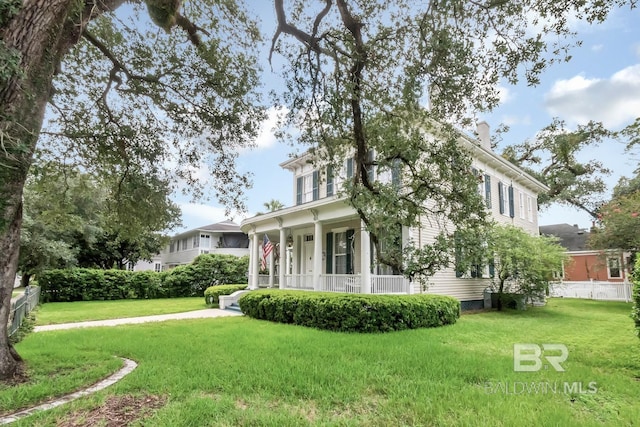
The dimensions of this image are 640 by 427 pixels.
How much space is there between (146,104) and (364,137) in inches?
212

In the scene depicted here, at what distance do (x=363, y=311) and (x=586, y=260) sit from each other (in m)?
25.5

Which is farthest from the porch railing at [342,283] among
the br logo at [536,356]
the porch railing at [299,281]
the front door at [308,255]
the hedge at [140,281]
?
the hedge at [140,281]

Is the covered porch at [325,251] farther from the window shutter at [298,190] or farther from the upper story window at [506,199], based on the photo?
the upper story window at [506,199]

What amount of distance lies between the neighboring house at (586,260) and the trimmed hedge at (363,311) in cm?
1259

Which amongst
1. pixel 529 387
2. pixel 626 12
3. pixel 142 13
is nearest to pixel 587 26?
pixel 626 12

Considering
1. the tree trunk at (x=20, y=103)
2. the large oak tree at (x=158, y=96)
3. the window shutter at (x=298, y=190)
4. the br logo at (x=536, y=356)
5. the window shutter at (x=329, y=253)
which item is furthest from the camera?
the window shutter at (x=298, y=190)

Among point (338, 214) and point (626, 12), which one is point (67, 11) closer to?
point (626, 12)

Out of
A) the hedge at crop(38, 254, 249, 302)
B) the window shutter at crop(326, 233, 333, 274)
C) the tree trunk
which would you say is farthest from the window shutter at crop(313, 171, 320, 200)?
the tree trunk

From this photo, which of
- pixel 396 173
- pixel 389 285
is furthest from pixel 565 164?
pixel 396 173

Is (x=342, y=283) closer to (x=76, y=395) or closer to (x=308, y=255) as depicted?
(x=308, y=255)

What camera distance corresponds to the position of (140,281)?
21.6 metres

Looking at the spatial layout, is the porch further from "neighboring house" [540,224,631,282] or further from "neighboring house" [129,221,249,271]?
"neighboring house" [129,221,249,271]

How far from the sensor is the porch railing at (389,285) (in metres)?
12.1

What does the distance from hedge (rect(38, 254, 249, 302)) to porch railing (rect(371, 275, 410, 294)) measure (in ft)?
47.8
